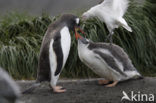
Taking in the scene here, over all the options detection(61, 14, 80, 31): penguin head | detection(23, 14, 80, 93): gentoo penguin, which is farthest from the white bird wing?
detection(23, 14, 80, 93): gentoo penguin

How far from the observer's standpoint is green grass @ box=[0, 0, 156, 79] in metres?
4.57

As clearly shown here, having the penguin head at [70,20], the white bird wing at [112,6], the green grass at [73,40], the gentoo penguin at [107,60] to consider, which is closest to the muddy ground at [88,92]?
the gentoo penguin at [107,60]

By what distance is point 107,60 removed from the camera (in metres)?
3.20

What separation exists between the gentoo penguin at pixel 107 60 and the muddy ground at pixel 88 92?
0.12 meters

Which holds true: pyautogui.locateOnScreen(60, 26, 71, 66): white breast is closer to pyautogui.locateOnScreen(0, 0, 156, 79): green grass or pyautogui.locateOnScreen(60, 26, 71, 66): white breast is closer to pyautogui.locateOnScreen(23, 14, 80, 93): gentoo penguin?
pyautogui.locateOnScreen(23, 14, 80, 93): gentoo penguin

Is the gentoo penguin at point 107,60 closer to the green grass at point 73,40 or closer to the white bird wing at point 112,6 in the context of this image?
the white bird wing at point 112,6

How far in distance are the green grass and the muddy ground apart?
109 cm

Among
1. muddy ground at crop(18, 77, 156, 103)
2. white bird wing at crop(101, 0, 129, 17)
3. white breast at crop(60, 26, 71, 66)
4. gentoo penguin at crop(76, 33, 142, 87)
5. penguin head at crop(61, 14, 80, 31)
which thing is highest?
white bird wing at crop(101, 0, 129, 17)

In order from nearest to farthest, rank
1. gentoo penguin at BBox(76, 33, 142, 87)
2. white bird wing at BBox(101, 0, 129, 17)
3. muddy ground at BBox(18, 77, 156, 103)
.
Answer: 1. muddy ground at BBox(18, 77, 156, 103)
2. gentoo penguin at BBox(76, 33, 142, 87)
3. white bird wing at BBox(101, 0, 129, 17)

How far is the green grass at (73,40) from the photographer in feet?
15.0

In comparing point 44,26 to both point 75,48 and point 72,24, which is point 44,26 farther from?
point 72,24

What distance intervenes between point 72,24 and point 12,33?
89.0 inches

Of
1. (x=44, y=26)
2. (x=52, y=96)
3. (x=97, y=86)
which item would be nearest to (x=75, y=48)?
(x=44, y=26)

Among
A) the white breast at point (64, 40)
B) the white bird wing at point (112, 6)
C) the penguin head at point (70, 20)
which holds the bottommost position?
the white breast at point (64, 40)
